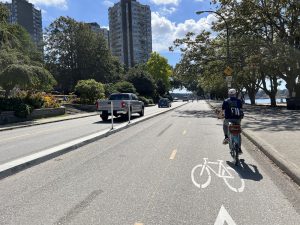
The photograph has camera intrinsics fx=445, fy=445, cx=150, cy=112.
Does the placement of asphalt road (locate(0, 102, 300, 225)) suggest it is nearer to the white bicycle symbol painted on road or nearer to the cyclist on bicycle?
the white bicycle symbol painted on road

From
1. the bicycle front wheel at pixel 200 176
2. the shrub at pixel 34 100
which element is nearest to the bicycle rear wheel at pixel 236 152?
the bicycle front wheel at pixel 200 176

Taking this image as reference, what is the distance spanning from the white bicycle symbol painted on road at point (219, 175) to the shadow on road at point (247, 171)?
14 centimetres

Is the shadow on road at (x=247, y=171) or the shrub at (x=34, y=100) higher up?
the shrub at (x=34, y=100)

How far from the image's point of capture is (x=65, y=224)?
231 inches

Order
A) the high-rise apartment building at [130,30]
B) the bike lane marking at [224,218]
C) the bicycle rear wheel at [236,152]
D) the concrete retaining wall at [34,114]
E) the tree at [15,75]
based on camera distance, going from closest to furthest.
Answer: the bike lane marking at [224,218], the bicycle rear wheel at [236,152], the concrete retaining wall at [34,114], the tree at [15,75], the high-rise apartment building at [130,30]

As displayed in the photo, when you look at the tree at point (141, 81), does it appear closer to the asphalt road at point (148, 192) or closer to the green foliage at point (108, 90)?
the green foliage at point (108, 90)

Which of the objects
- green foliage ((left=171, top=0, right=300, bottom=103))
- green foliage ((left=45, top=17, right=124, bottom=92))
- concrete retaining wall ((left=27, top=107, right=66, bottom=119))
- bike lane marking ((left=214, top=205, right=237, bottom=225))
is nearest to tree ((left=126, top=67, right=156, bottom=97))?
green foliage ((left=45, top=17, right=124, bottom=92))

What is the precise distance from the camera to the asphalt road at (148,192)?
20.4 ft

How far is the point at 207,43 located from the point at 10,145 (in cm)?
4025

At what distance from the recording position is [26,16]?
118 m

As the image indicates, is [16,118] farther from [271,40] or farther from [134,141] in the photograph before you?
[271,40]

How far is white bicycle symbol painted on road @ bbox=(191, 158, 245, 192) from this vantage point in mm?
8352

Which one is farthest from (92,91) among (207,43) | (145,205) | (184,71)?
(145,205)

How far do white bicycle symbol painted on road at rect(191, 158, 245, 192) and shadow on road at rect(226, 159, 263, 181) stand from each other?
14 cm
